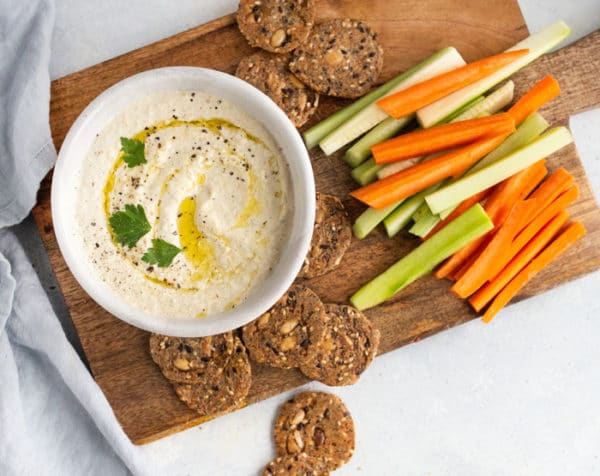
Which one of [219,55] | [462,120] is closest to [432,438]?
[462,120]

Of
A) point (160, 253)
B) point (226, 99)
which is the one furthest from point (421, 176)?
point (160, 253)

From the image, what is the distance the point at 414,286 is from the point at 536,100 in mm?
815

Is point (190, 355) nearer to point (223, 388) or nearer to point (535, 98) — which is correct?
point (223, 388)

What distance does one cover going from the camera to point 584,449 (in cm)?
289

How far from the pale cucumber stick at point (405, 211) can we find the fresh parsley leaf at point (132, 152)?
35.9 inches

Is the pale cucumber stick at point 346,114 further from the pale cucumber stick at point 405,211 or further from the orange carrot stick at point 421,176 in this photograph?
the pale cucumber stick at point 405,211

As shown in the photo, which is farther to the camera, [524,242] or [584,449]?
[584,449]

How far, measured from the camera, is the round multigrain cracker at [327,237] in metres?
2.46

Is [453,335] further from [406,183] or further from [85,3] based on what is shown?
[85,3]

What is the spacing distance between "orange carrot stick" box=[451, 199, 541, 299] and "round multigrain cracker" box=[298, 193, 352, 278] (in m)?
0.45

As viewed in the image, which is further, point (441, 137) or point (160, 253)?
point (441, 137)

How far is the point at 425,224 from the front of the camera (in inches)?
96.2

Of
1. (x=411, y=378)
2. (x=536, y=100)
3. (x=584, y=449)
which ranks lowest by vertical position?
(x=584, y=449)

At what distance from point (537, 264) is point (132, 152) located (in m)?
1.53
